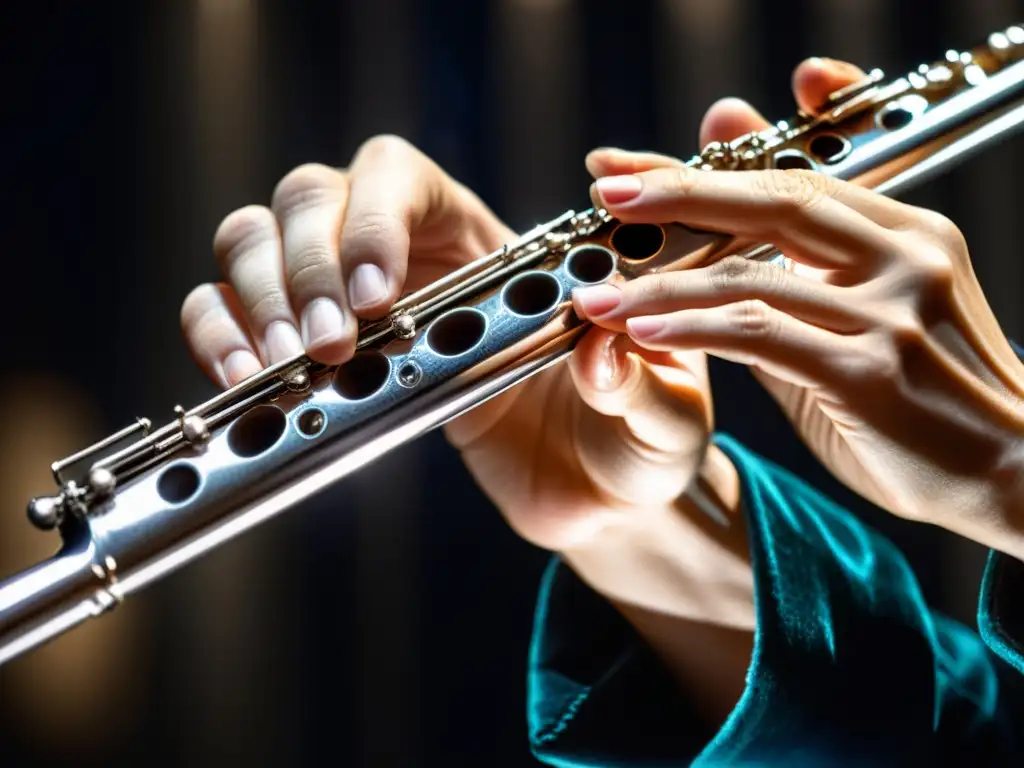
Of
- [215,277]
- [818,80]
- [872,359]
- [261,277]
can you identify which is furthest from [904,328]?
[215,277]

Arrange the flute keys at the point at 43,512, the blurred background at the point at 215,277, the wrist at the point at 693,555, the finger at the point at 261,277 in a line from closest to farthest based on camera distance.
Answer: the flute keys at the point at 43,512
the finger at the point at 261,277
the wrist at the point at 693,555
the blurred background at the point at 215,277

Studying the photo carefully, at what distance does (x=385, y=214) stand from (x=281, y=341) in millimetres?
98

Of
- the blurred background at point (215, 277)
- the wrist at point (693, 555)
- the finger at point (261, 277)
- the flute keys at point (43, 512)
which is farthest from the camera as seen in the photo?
the blurred background at point (215, 277)

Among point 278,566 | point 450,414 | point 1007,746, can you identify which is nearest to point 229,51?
point 278,566

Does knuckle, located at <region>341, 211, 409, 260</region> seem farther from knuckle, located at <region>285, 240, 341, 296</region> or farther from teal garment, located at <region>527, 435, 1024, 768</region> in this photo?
teal garment, located at <region>527, 435, 1024, 768</region>

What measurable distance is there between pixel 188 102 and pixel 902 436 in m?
0.89

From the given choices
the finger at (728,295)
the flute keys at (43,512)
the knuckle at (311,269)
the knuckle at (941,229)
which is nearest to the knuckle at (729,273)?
the finger at (728,295)

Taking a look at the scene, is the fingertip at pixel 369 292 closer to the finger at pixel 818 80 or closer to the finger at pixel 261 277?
the finger at pixel 261 277

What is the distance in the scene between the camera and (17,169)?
991 millimetres

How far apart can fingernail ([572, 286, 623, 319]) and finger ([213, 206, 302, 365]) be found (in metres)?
0.17

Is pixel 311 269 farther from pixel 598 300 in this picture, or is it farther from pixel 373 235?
pixel 598 300

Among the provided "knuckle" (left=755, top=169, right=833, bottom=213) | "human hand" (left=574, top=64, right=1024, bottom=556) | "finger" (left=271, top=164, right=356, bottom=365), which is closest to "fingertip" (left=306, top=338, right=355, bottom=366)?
"finger" (left=271, top=164, right=356, bottom=365)

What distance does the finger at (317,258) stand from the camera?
18.4 inches

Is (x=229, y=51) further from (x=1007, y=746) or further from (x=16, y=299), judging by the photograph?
(x=1007, y=746)
